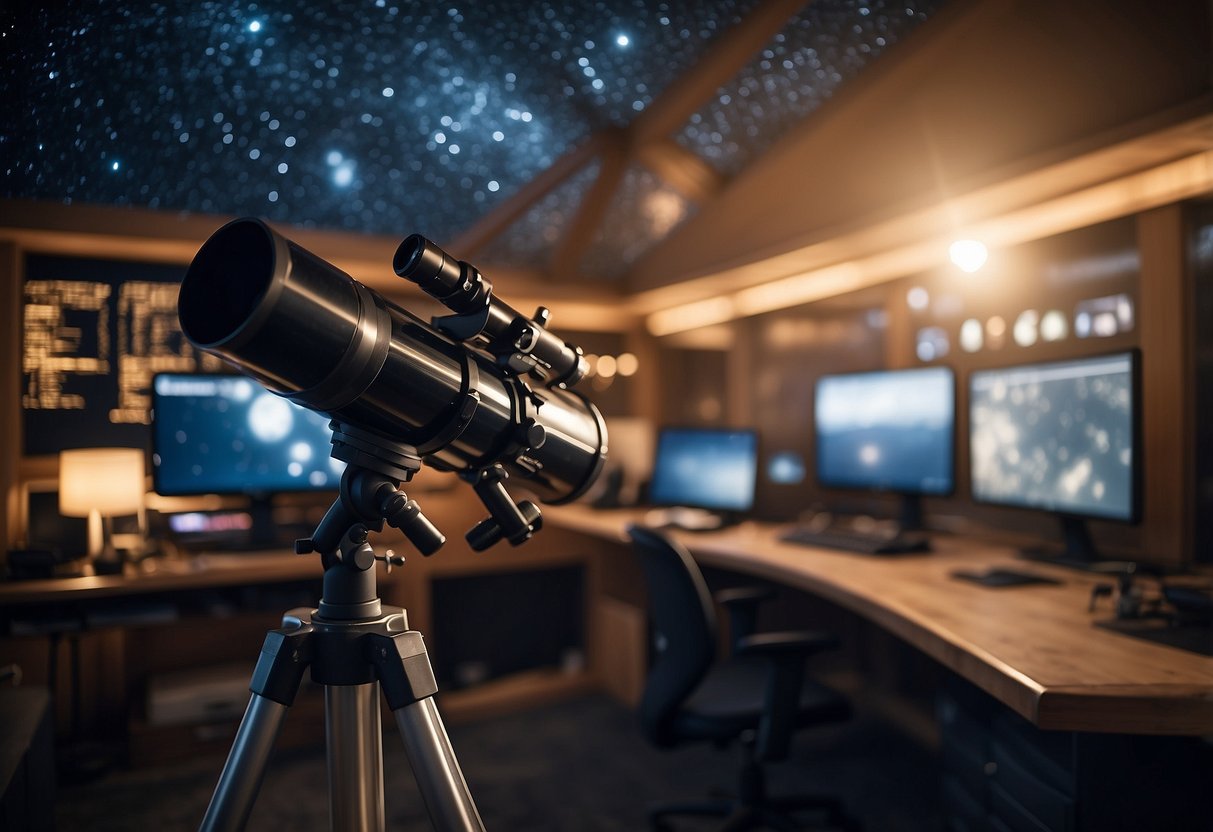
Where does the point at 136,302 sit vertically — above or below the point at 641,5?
below

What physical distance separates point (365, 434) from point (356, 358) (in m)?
0.14

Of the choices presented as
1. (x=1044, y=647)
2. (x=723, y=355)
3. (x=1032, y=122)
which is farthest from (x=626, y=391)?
(x=1044, y=647)

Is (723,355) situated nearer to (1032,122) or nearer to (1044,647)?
(1032,122)

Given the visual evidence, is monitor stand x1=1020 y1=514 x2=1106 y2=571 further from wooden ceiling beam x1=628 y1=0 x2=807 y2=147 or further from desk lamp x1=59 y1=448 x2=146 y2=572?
desk lamp x1=59 y1=448 x2=146 y2=572

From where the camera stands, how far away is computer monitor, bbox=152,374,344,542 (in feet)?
8.03

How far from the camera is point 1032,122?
1.69m

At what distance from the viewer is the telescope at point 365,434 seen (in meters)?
0.83

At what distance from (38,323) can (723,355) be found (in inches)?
101

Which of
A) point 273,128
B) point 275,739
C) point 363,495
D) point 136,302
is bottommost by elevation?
point 275,739

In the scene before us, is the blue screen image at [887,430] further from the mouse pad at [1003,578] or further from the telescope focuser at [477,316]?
the telescope focuser at [477,316]

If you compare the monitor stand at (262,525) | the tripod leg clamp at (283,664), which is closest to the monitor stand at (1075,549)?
the tripod leg clamp at (283,664)

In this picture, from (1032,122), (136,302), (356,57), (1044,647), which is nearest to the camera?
(1044,647)

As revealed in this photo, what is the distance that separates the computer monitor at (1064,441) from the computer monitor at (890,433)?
111 mm

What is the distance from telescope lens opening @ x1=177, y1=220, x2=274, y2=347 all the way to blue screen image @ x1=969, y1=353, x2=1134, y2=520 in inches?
68.2
